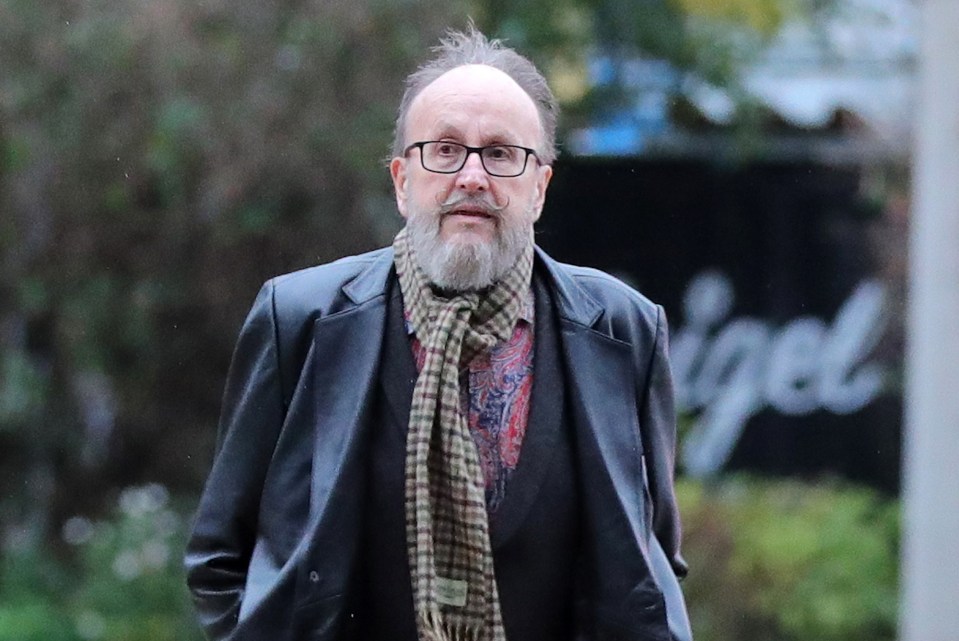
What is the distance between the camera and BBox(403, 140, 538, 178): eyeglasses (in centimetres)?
300

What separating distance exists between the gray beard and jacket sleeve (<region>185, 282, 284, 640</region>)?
0.30 m

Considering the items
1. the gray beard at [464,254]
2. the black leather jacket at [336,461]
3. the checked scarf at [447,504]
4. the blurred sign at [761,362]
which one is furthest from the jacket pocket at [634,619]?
the blurred sign at [761,362]

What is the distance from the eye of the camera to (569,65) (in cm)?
847

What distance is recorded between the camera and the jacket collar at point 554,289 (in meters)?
3.11

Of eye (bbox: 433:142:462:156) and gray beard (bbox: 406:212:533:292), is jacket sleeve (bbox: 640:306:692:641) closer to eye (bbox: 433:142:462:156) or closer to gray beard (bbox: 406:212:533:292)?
gray beard (bbox: 406:212:533:292)

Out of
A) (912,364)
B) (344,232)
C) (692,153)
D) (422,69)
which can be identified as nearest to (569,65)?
(692,153)

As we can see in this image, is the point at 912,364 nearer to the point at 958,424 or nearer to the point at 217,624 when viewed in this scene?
the point at 958,424

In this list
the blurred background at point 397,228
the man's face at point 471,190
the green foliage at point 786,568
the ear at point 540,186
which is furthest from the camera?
the green foliage at point 786,568

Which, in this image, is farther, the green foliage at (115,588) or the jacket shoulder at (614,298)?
the green foliage at (115,588)

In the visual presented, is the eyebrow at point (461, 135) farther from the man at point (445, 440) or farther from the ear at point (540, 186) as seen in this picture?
the ear at point (540, 186)

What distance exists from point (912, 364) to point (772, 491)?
1.84 m

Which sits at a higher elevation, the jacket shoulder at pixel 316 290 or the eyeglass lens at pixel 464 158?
the eyeglass lens at pixel 464 158

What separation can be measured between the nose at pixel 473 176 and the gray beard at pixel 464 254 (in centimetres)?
7

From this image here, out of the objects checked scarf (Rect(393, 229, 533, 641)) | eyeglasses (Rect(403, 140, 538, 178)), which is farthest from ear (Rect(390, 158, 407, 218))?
checked scarf (Rect(393, 229, 533, 641))
